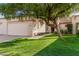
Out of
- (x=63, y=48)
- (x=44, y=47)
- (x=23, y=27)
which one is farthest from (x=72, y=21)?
(x=23, y=27)

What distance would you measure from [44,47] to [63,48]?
0.72 ft

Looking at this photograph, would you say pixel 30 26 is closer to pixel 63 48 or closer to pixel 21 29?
pixel 21 29

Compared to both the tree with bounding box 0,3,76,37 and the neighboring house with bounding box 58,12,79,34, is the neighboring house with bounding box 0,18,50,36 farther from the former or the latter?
the neighboring house with bounding box 58,12,79,34

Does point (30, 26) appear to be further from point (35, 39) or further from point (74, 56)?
point (74, 56)

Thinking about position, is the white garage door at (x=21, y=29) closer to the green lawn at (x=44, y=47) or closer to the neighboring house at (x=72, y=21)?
the green lawn at (x=44, y=47)

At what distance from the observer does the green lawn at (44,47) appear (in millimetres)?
4418

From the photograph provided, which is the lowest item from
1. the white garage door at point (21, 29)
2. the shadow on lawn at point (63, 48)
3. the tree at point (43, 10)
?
the shadow on lawn at point (63, 48)

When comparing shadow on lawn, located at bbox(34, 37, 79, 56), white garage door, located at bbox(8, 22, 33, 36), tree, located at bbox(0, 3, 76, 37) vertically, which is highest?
tree, located at bbox(0, 3, 76, 37)

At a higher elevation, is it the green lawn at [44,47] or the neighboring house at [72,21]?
the neighboring house at [72,21]

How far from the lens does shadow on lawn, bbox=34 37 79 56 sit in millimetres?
4414

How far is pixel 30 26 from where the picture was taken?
4.46 m

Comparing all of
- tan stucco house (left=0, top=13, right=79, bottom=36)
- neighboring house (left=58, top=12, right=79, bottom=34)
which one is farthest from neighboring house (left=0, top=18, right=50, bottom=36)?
neighboring house (left=58, top=12, right=79, bottom=34)

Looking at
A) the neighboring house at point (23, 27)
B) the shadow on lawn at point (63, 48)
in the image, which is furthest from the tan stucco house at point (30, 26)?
the shadow on lawn at point (63, 48)

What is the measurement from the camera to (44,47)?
175 inches
